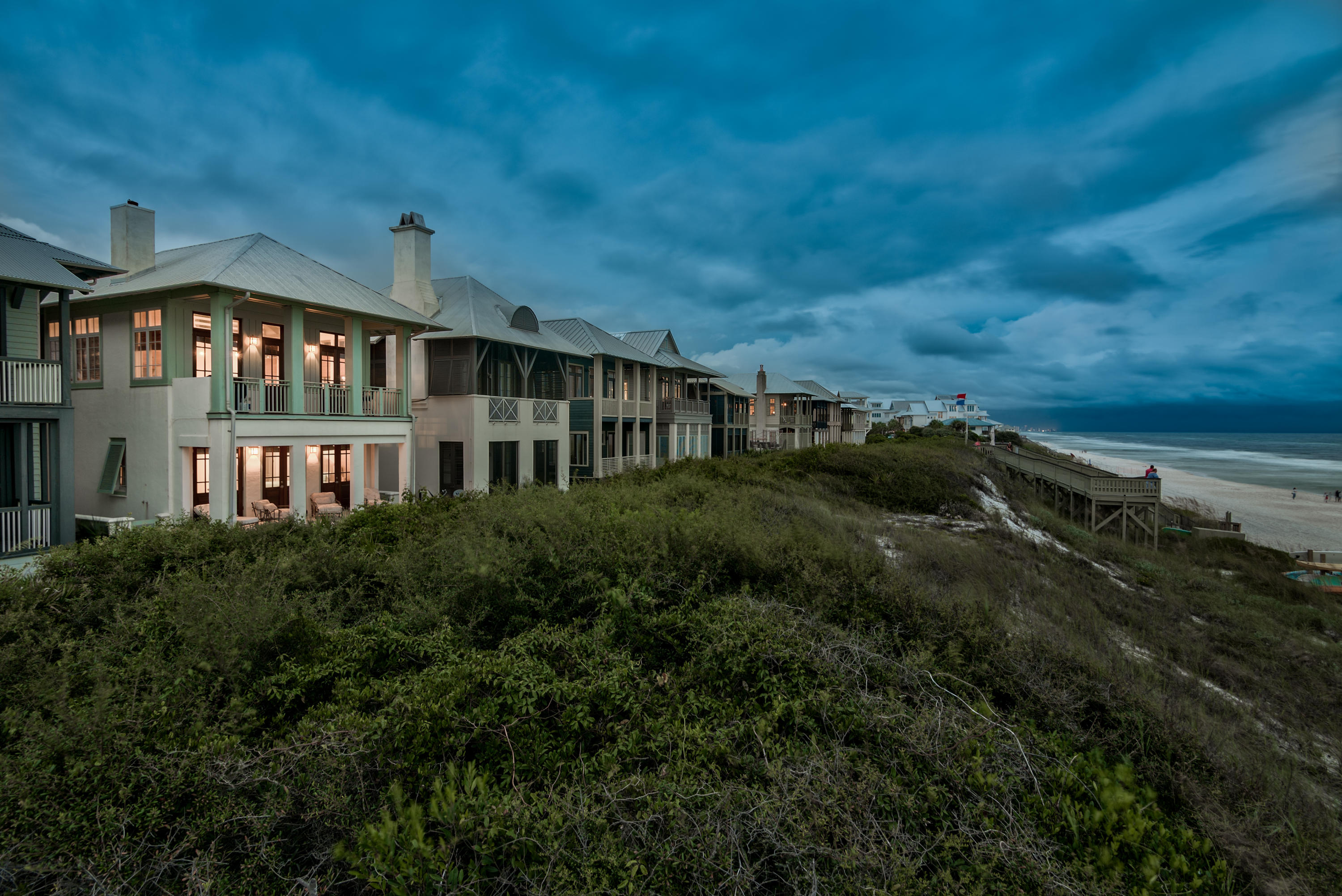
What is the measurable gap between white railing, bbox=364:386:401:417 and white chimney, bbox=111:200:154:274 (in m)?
5.85

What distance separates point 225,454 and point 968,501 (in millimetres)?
19229

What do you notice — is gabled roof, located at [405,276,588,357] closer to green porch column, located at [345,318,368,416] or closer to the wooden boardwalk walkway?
green porch column, located at [345,318,368,416]

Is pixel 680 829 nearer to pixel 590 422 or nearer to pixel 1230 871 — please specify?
pixel 1230 871

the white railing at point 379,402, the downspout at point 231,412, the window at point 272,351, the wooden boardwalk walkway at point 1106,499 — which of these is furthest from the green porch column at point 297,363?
the wooden boardwalk walkway at point 1106,499

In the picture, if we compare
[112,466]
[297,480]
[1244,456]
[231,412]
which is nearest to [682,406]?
[297,480]

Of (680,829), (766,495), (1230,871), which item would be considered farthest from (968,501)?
(680,829)

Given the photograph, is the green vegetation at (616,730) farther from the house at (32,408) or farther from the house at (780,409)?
the house at (780,409)

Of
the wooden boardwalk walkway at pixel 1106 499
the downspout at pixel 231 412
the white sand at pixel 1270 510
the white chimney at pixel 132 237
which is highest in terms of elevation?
the white chimney at pixel 132 237

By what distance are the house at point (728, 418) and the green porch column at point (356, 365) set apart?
2580 centimetres

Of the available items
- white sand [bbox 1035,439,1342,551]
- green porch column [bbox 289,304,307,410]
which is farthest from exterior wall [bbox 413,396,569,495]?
white sand [bbox 1035,439,1342,551]

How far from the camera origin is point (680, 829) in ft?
11.4

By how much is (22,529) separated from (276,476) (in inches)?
215

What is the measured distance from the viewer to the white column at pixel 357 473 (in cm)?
1567

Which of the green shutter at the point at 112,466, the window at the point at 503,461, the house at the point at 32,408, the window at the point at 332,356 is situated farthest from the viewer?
the window at the point at 503,461
